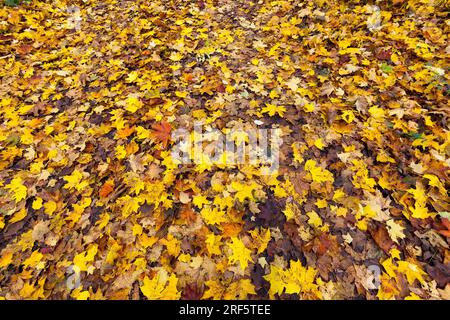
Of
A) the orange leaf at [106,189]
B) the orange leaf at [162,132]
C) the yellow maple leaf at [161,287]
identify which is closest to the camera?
the yellow maple leaf at [161,287]

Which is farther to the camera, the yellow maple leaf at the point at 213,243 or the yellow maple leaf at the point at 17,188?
the yellow maple leaf at the point at 17,188

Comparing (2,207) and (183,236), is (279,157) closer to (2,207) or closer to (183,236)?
(183,236)

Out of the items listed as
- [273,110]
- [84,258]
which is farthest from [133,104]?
[84,258]

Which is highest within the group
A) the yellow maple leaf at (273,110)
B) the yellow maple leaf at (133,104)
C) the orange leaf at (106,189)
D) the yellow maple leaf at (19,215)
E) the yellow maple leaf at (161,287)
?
the yellow maple leaf at (133,104)

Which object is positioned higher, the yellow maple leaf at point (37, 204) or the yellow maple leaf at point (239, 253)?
the yellow maple leaf at point (37, 204)

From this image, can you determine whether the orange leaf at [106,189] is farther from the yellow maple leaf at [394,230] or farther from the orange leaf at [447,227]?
the orange leaf at [447,227]

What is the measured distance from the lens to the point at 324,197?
9.25 feet

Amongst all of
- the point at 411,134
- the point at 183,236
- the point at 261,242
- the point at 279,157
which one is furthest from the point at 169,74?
the point at 411,134

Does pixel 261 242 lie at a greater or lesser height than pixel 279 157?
lesser

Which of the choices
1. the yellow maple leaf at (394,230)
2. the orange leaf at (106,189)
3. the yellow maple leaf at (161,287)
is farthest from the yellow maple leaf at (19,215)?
the yellow maple leaf at (394,230)

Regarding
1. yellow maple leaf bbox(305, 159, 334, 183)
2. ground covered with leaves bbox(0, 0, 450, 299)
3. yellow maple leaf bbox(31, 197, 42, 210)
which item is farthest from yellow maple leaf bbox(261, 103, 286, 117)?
yellow maple leaf bbox(31, 197, 42, 210)

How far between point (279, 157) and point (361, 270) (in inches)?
53.2

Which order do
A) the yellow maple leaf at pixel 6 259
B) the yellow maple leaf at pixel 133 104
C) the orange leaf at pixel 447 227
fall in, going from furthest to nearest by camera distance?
1. the yellow maple leaf at pixel 133 104
2. the yellow maple leaf at pixel 6 259
3. the orange leaf at pixel 447 227

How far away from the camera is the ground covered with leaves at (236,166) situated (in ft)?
7.95
